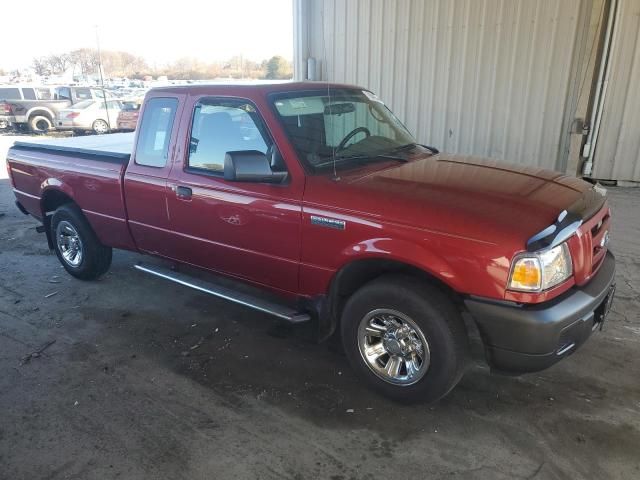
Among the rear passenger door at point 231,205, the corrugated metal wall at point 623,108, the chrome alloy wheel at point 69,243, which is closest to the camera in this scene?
the rear passenger door at point 231,205

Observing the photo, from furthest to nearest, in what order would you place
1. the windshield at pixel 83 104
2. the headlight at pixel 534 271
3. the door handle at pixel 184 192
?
the windshield at pixel 83 104
the door handle at pixel 184 192
the headlight at pixel 534 271

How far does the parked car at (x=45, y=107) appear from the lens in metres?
19.2

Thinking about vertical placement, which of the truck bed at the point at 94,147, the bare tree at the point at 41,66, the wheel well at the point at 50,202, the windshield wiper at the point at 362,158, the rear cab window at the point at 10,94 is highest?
the bare tree at the point at 41,66

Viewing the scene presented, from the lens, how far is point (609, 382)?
3.39 meters

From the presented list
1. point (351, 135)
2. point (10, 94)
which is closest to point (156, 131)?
point (351, 135)

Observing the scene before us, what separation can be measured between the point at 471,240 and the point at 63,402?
272 cm

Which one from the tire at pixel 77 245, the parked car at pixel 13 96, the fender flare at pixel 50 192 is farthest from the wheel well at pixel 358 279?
the parked car at pixel 13 96

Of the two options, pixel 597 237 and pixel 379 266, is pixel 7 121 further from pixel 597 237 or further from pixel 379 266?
pixel 597 237

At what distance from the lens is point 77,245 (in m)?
5.24

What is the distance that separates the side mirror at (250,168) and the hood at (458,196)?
27 cm

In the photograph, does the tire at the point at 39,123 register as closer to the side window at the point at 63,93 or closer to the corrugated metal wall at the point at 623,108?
the side window at the point at 63,93

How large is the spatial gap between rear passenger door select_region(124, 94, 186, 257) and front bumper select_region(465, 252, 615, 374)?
8.46ft

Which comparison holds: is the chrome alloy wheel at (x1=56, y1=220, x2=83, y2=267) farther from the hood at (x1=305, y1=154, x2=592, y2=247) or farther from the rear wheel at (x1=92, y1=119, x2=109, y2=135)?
the rear wheel at (x1=92, y1=119, x2=109, y2=135)

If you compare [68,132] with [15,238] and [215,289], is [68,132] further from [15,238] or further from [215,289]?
[215,289]
